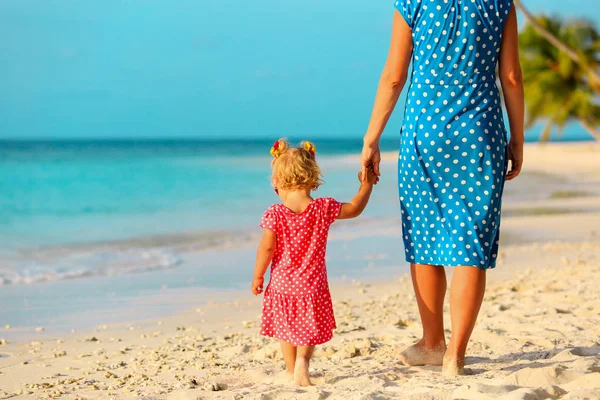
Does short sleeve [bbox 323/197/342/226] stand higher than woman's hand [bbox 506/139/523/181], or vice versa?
woman's hand [bbox 506/139/523/181]

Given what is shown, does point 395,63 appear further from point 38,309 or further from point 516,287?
point 38,309

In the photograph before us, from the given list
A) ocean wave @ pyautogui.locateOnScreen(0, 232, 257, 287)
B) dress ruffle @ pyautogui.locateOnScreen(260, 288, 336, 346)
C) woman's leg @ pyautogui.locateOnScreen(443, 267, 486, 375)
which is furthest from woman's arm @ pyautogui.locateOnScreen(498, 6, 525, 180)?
ocean wave @ pyautogui.locateOnScreen(0, 232, 257, 287)

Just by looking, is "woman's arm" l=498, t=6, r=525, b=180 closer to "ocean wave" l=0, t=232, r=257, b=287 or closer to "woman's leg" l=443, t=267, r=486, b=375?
"woman's leg" l=443, t=267, r=486, b=375

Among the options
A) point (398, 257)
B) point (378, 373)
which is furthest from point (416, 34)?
point (398, 257)

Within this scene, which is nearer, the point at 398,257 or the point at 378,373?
the point at 378,373

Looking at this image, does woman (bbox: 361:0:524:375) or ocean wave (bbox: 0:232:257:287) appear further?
ocean wave (bbox: 0:232:257:287)

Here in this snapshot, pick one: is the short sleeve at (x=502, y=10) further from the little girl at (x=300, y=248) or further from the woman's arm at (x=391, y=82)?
the little girl at (x=300, y=248)

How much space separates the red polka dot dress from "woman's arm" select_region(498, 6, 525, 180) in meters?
0.83

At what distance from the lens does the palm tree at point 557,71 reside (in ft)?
101

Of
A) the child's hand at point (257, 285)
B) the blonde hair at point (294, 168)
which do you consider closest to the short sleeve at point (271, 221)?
the blonde hair at point (294, 168)

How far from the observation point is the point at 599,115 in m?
34.5

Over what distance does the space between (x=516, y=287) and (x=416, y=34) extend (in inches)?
112

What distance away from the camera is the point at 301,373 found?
3025mm

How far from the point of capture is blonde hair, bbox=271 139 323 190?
9.80ft
